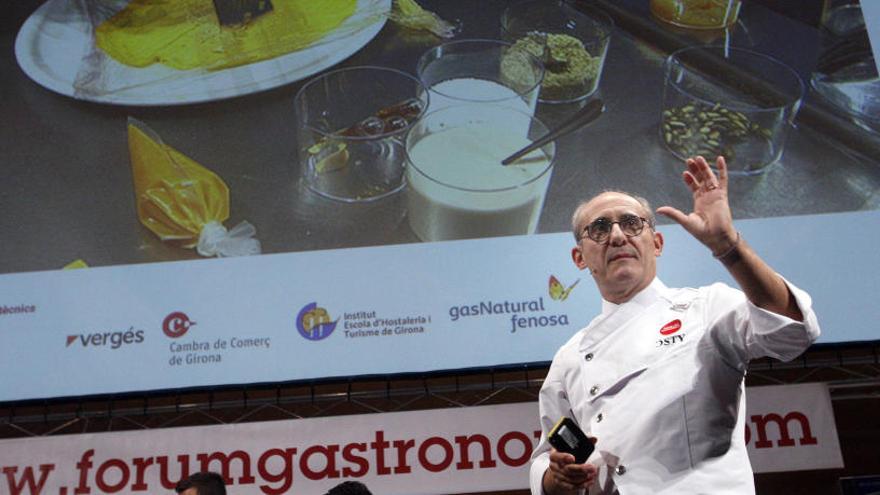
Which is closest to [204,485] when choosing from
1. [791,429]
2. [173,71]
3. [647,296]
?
[647,296]

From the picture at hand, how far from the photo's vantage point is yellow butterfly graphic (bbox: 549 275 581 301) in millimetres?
3180

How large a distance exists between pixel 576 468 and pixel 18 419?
94.2 inches

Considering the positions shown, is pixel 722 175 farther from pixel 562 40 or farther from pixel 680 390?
pixel 562 40

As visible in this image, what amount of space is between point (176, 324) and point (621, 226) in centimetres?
178

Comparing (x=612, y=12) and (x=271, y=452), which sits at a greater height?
(x=612, y=12)

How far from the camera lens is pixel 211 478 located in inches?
107

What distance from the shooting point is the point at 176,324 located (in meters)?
3.23

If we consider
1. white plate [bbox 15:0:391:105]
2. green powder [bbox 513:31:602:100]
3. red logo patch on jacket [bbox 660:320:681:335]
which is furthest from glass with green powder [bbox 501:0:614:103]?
red logo patch on jacket [bbox 660:320:681:335]

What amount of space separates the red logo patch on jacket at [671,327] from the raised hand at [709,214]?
0.22 meters

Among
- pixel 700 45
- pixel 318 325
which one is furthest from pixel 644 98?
pixel 318 325

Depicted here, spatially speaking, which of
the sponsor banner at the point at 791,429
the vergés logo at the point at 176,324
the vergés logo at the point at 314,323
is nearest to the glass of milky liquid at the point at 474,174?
the vergés logo at the point at 314,323

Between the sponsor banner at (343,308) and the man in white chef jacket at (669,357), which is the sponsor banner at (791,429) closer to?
the sponsor banner at (343,308)

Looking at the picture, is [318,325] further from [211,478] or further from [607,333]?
[607,333]

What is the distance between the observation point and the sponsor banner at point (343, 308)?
10.3ft
